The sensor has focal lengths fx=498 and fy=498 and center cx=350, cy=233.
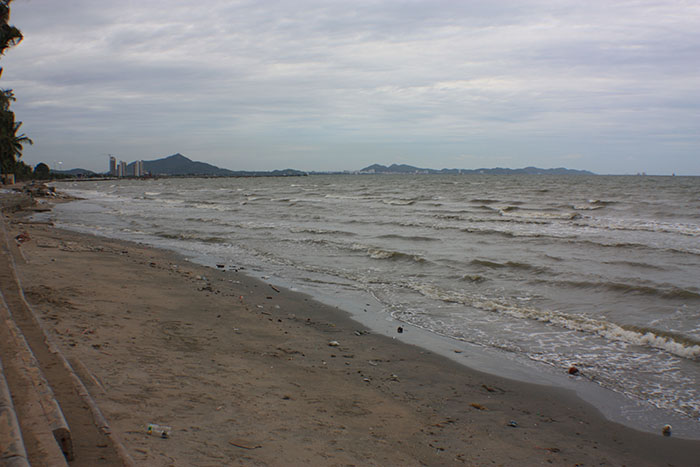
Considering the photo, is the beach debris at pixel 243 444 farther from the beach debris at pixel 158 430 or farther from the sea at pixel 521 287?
the sea at pixel 521 287

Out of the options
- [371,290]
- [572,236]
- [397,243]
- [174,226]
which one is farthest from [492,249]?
[174,226]

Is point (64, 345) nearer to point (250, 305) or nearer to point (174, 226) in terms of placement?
point (250, 305)

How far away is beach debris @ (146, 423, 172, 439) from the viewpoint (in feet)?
12.2

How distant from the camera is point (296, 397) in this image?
507 centimetres

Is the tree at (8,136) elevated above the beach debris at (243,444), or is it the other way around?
the tree at (8,136)

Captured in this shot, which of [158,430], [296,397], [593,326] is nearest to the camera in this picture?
[158,430]

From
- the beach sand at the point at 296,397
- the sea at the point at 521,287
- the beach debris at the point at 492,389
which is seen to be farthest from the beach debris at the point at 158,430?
the sea at the point at 521,287

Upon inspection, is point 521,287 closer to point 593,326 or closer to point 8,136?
point 593,326

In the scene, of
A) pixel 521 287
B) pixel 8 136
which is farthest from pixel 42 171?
pixel 521 287

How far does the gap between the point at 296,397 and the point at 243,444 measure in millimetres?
1253

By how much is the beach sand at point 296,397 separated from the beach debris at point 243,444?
21mm

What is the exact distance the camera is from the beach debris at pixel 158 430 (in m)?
3.72

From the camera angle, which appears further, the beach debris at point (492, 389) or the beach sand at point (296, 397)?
the beach debris at point (492, 389)

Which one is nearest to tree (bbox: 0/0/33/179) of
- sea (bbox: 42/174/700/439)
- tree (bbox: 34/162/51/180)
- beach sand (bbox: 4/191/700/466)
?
sea (bbox: 42/174/700/439)
